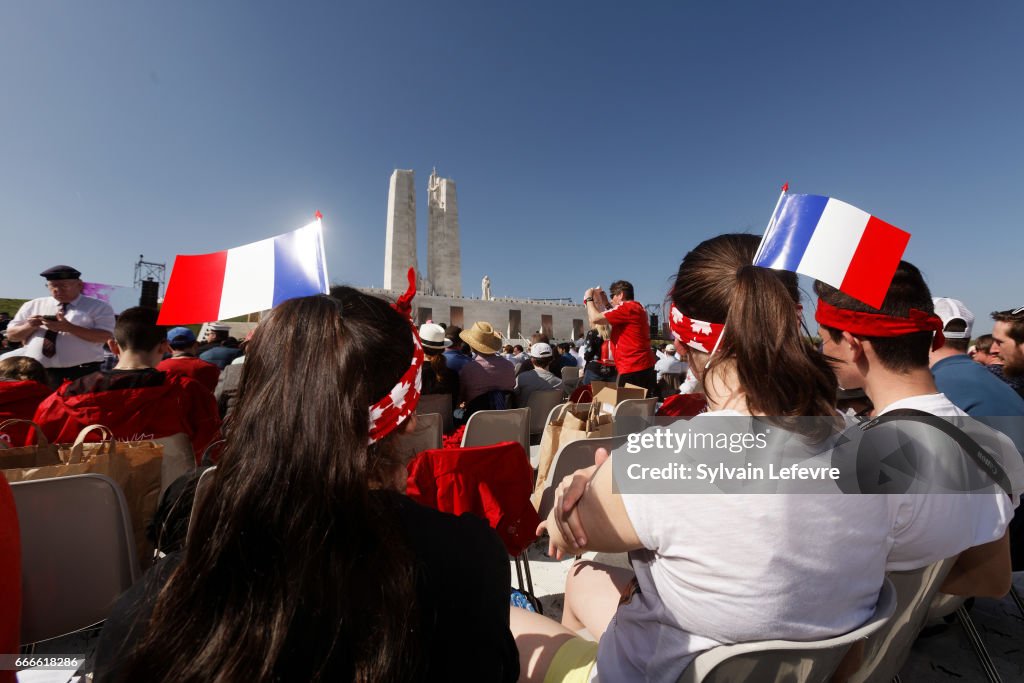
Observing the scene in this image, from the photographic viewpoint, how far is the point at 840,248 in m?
1.47

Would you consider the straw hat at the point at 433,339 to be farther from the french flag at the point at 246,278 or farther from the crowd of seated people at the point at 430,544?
the crowd of seated people at the point at 430,544

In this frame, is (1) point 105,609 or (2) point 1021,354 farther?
(2) point 1021,354

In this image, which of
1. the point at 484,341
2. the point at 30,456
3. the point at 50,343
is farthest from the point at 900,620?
the point at 50,343

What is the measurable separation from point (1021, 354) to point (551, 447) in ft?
12.7

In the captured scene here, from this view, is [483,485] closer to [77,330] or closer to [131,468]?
[131,468]

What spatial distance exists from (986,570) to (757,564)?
3.87 feet

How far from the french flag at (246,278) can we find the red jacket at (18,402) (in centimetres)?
231

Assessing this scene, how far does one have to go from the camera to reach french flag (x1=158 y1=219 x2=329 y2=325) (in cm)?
139

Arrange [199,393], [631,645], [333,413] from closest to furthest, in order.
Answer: [333,413]
[631,645]
[199,393]

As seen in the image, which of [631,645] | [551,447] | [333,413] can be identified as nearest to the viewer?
[333,413]

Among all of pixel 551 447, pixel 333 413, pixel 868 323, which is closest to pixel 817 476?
pixel 868 323

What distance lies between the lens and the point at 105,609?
1.63 metres

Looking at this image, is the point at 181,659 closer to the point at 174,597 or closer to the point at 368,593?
the point at 174,597

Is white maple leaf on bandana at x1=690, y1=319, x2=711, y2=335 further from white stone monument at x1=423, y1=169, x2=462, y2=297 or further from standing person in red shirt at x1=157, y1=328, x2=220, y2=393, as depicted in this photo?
white stone monument at x1=423, y1=169, x2=462, y2=297
